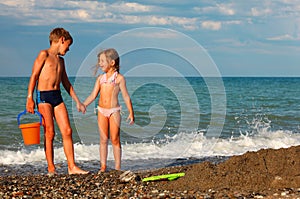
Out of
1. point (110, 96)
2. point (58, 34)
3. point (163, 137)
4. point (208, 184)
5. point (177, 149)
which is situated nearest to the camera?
point (208, 184)

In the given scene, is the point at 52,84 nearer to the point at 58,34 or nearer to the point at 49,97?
the point at 49,97

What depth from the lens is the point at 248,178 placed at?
201 inches

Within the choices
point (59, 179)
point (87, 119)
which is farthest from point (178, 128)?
point (59, 179)

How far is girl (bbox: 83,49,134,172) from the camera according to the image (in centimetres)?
672

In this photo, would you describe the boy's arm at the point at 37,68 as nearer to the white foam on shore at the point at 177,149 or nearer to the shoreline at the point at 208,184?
the shoreline at the point at 208,184

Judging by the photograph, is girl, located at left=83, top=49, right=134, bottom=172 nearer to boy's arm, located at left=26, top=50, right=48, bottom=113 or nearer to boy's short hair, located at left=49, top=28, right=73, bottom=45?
boy's short hair, located at left=49, top=28, right=73, bottom=45

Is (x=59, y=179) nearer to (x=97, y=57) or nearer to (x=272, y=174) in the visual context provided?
(x=97, y=57)

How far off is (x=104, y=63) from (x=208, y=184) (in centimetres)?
261

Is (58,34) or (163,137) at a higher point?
(58,34)

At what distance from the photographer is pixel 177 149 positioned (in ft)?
34.0

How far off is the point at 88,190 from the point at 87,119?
26.6 feet

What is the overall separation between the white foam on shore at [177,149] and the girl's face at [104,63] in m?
2.47

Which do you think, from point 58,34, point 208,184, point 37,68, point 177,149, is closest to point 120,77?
point 58,34

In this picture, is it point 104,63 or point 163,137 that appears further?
point 163,137
